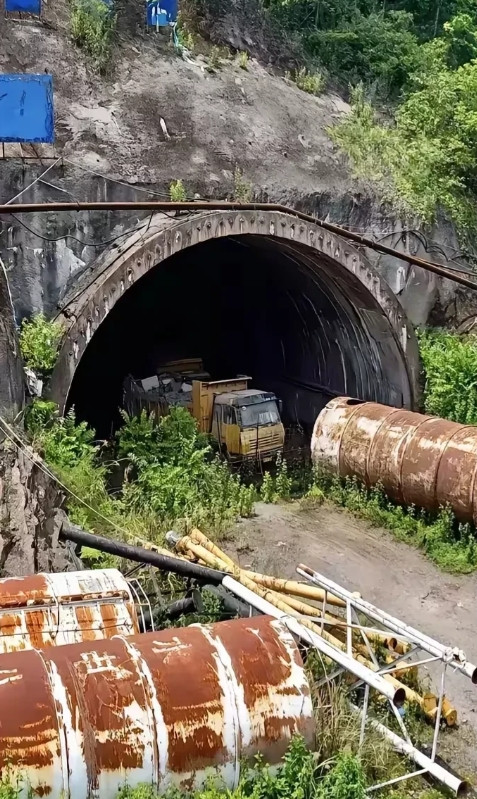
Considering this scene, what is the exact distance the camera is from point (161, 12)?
14961mm

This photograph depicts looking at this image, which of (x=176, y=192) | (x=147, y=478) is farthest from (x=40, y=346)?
(x=176, y=192)

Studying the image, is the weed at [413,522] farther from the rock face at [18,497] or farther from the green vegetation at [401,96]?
the green vegetation at [401,96]

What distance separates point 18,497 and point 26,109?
19.4ft

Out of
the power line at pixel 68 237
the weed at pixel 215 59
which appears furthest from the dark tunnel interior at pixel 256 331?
the weed at pixel 215 59

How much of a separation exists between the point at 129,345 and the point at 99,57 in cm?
724

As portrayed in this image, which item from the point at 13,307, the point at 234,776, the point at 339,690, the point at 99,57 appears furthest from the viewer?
the point at 99,57

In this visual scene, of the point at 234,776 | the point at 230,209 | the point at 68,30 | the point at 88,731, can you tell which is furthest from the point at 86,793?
the point at 68,30

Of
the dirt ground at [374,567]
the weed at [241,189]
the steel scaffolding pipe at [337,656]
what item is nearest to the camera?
the steel scaffolding pipe at [337,656]

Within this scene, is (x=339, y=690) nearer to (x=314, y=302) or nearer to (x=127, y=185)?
(x=127, y=185)

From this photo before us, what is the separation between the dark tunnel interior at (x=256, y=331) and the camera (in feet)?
50.6

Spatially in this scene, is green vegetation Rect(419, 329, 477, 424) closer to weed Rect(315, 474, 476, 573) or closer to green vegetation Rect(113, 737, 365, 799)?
weed Rect(315, 474, 476, 573)

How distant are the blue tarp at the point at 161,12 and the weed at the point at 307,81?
3256 mm

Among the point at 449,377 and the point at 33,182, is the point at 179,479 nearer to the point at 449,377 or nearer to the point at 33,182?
the point at 33,182

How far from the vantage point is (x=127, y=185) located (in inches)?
511
